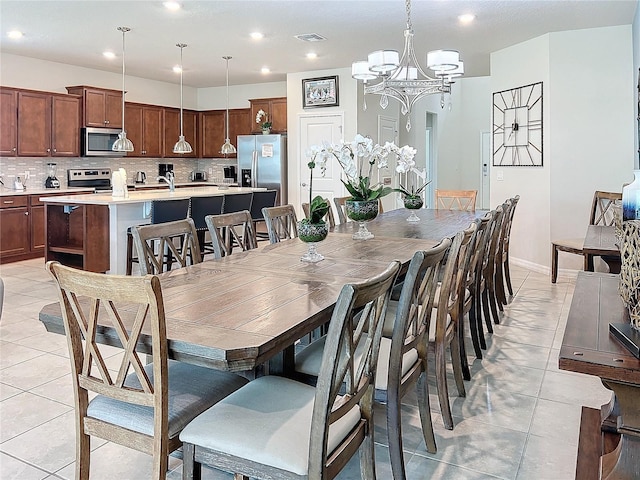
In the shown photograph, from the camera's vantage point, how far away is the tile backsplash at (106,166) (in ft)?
24.3

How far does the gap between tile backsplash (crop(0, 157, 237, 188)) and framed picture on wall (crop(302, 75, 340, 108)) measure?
7.91ft

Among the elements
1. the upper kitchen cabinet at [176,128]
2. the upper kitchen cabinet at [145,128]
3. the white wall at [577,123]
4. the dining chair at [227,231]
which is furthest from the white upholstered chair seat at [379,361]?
the upper kitchen cabinet at [176,128]

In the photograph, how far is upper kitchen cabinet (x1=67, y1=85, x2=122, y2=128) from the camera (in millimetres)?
7891

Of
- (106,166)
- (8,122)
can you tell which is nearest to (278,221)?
(8,122)

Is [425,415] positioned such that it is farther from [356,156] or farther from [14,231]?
[14,231]

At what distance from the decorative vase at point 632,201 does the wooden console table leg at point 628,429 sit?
2.14 ft

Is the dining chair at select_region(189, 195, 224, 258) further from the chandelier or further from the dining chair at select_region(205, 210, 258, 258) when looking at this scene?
the dining chair at select_region(205, 210, 258, 258)

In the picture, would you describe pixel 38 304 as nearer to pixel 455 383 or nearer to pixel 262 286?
pixel 262 286

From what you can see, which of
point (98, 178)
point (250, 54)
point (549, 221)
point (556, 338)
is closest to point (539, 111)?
point (549, 221)

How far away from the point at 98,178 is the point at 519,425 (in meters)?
7.64

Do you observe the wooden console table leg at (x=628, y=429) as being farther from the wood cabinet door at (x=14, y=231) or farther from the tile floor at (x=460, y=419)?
the wood cabinet door at (x=14, y=231)

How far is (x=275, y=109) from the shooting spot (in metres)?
9.22

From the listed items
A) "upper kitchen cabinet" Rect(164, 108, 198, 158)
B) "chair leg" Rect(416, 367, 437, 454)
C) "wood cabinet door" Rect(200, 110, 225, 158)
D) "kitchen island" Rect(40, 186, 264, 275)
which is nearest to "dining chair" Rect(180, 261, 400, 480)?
"chair leg" Rect(416, 367, 437, 454)

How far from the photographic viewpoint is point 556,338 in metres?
3.84
